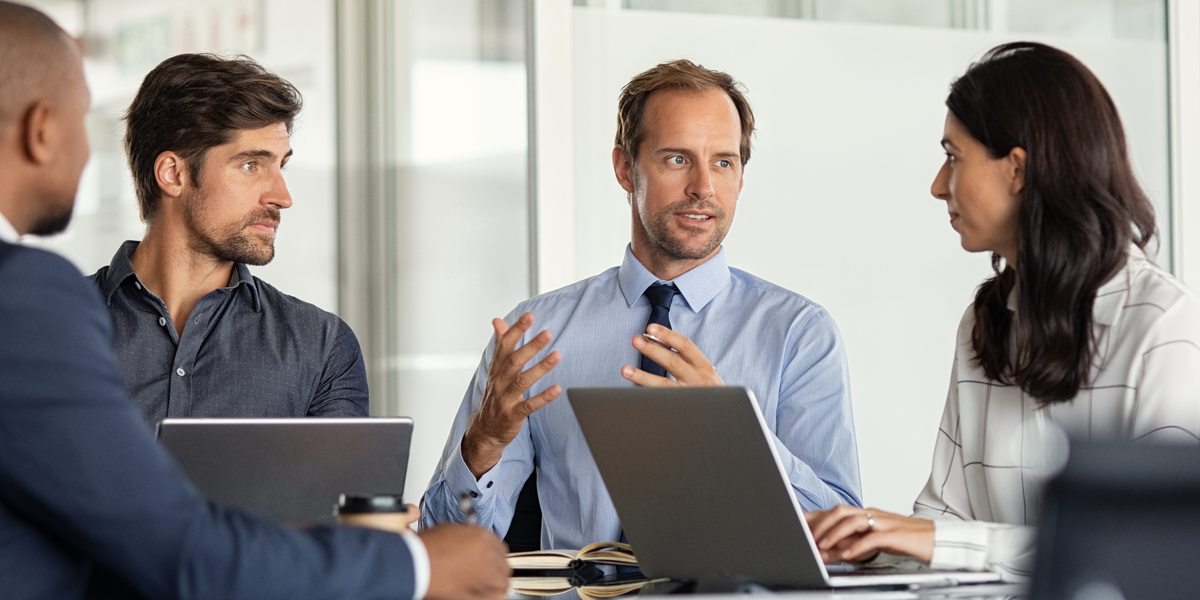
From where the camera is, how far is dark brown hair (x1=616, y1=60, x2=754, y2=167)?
2531 mm

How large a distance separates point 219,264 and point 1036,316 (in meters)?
1.66

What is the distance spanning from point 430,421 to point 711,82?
5.74 feet

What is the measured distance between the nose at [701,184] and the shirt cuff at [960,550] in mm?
971

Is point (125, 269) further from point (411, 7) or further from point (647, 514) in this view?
point (411, 7)

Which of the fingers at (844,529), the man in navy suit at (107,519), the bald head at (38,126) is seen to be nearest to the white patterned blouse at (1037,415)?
the fingers at (844,529)

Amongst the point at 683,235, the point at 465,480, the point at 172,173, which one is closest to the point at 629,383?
the point at 683,235

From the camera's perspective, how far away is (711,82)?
255 centimetres

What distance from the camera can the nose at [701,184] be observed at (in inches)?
95.9

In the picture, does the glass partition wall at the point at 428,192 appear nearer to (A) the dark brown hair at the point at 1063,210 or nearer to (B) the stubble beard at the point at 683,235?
(B) the stubble beard at the point at 683,235

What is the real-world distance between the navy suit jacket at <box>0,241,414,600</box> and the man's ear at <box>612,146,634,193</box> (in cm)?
157

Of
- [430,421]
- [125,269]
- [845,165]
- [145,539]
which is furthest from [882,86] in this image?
[145,539]

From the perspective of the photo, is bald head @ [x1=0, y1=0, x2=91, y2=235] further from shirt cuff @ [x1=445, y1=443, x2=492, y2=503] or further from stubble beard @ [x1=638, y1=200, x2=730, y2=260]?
stubble beard @ [x1=638, y1=200, x2=730, y2=260]

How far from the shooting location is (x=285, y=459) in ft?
5.43

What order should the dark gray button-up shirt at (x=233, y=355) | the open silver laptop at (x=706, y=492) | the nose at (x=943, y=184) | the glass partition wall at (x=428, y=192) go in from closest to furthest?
the open silver laptop at (x=706, y=492), the nose at (x=943, y=184), the dark gray button-up shirt at (x=233, y=355), the glass partition wall at (x=428, y=192)
